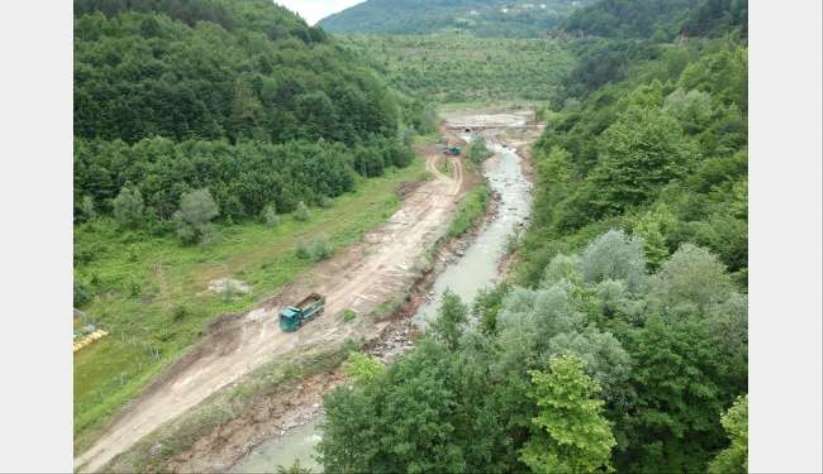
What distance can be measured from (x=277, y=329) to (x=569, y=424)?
80.7ft

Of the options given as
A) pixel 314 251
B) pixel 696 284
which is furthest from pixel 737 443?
pixel 314 251

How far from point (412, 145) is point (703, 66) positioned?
43929 millimetres

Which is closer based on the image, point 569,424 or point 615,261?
point 569,424

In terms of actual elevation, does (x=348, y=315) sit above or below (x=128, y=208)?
below

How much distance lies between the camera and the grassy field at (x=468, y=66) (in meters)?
146

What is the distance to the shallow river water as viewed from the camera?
29391 millimetres

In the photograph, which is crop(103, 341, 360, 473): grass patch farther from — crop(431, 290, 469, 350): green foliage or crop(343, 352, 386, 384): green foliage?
crop(431, 290, 469, 350): green foliage

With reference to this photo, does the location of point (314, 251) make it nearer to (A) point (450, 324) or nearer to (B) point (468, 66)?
(A) point (450, 324)

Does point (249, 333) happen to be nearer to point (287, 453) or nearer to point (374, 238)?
point (287, 453)

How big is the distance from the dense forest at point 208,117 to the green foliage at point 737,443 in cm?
4723

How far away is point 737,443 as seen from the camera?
18062 millimetres

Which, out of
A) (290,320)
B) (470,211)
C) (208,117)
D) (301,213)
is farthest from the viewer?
(208,117)

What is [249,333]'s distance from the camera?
3884 centimetres

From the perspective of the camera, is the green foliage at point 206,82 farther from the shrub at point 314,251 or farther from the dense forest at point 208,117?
the shrub at point 314,251
